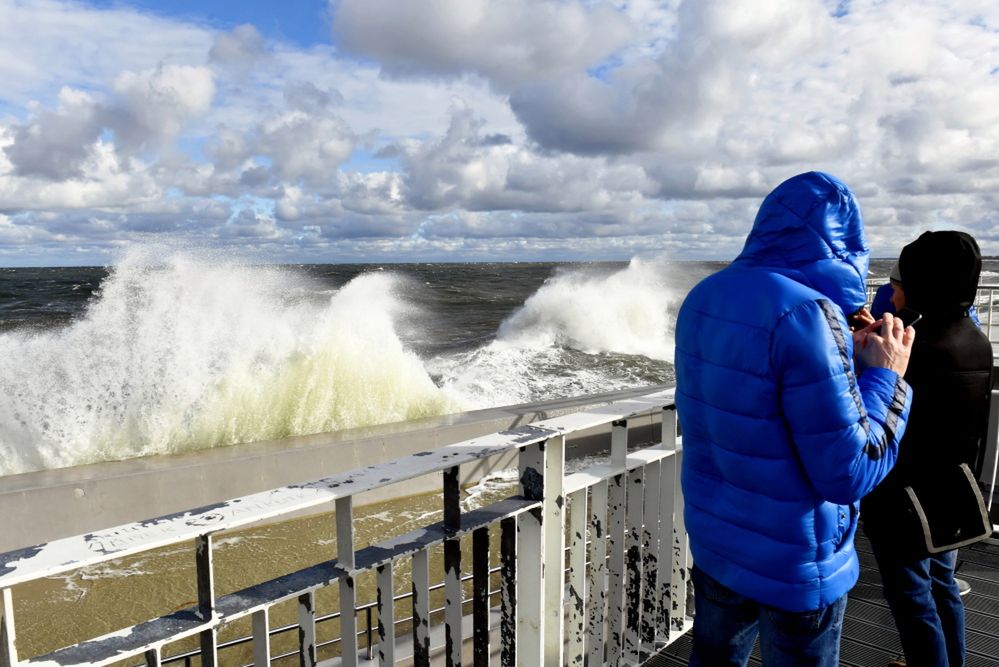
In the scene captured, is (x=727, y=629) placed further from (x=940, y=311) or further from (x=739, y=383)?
(x=940, y=311)

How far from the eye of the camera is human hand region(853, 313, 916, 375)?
61.6 inches

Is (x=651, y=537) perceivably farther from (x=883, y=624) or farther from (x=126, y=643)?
(x=126, y=643)

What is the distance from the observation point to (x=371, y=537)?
23.3 feet

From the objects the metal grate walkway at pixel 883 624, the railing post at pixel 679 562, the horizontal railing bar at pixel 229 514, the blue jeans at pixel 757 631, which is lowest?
the metal grate walkway at pixel 883 624

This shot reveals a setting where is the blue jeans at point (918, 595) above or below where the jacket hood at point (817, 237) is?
below

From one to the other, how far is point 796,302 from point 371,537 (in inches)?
253

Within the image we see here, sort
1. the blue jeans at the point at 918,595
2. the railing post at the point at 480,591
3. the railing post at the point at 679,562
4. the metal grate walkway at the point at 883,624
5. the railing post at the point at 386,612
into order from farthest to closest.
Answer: the metal grate walkway at the point at 883,624 < the railing post at the point at 679,562 < the blue jeans at the point at 918,595 < the railing post at the point at 480,591 < the railing post at the point at 386,612

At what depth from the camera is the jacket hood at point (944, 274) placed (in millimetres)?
2016

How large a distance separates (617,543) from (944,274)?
4.48ft

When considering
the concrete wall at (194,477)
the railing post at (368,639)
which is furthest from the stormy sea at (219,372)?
the railing post at (368,639)

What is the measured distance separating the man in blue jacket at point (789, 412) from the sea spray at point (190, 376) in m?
8.92

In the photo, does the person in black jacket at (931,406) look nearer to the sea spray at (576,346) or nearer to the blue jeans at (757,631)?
the blue jeans at (757,631)

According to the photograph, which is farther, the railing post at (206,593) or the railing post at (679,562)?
the railing post at (679,562)

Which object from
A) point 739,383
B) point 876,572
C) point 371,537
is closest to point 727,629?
point 739,383
